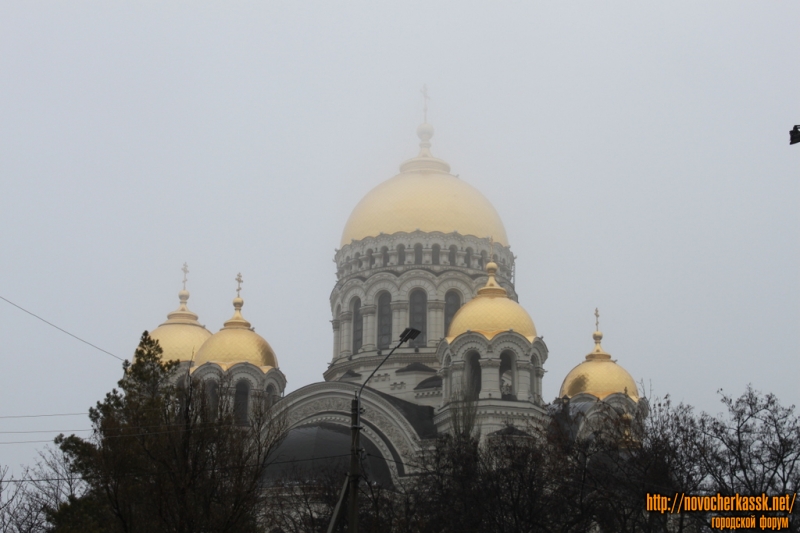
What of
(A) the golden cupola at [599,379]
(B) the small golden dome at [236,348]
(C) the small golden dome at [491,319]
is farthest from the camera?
(B) the small golden dome at [236,348]

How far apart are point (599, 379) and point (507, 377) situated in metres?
3.10

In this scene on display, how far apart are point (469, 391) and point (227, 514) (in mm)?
12711

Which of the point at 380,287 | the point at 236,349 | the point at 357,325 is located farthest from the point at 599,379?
the point at 236,349

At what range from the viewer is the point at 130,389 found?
65.4 feet

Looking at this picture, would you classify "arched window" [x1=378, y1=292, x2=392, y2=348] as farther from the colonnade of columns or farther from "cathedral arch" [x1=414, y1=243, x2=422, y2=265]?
"cathedral arch" [x1=414, y1=243, x2=422, y2=265]

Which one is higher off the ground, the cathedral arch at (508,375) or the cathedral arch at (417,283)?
the cathedral arch at (417,283)

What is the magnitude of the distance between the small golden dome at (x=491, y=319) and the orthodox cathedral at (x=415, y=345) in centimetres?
4

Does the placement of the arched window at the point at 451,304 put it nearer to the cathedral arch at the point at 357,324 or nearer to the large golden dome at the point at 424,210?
the large golden dome at the point at 424,210

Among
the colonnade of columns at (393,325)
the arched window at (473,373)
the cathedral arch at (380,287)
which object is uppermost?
the cathedral arch at (380,287)

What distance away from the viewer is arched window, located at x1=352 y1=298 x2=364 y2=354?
38375mm

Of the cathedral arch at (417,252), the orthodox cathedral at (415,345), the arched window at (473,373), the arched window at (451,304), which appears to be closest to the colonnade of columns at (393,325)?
the orthodox cathedral at (415,345)

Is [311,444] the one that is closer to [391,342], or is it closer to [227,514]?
[391,342]

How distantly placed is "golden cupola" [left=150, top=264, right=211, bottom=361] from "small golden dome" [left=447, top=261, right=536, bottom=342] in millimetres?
10625

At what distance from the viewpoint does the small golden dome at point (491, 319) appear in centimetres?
3272
